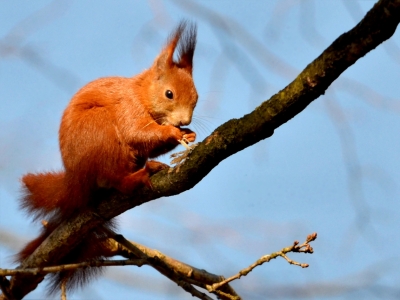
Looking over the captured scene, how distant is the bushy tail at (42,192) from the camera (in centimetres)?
356

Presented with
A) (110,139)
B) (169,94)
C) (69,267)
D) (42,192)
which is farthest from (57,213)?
(169,94)

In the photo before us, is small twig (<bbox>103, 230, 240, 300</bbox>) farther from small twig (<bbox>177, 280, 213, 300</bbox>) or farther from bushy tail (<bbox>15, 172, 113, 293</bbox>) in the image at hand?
bushy tail (<bbox>15, 172, 113, 293</bbox>)

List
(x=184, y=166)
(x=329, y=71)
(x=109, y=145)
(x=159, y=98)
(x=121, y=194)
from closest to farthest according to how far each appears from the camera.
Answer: (x=329, y=71), (x=184, y=166), (x=121, y=194), (x=109, y=145), (x=159, y=98)

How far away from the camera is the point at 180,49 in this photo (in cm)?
404

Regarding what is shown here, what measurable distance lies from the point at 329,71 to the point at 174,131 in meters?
1.25

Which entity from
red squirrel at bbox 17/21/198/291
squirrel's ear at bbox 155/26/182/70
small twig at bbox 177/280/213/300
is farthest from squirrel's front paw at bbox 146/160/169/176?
squirrel's ear at bbox 155/26/182/70

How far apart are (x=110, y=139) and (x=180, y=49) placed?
37.3 inches

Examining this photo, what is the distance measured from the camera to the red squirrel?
130 inches

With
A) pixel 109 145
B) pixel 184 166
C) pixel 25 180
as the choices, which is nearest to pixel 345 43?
pixel 184 166

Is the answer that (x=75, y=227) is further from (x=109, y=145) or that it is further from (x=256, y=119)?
(x=256, y=119)

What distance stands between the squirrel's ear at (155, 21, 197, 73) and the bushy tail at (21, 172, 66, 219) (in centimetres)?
98

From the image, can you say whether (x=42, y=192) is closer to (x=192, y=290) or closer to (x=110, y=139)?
(x=110, y=139)

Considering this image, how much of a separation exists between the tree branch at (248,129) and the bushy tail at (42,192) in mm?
245

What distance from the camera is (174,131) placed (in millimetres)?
3359
